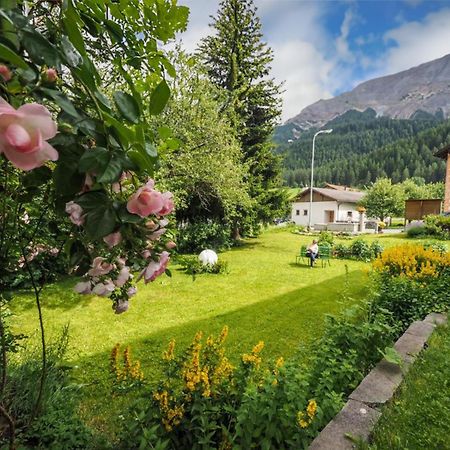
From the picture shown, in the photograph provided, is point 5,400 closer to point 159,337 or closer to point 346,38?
point 159,337

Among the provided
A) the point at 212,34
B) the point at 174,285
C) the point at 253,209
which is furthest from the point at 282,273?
the point at 212,34

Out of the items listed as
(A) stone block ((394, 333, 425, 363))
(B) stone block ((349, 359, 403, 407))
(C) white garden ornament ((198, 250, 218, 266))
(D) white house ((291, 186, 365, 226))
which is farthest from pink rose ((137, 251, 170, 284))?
(D) white house ((291, 186, 365, 226))

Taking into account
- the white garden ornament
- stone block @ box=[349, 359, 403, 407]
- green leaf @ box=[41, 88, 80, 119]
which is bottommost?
the white garden ornament

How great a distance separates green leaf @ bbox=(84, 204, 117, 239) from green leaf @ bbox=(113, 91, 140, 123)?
227 millimetres

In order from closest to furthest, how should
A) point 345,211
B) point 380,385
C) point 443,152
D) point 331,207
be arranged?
point 380,385
point 443,152
point 331,207
point 345,211

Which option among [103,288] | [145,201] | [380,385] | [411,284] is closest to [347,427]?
[380,385]

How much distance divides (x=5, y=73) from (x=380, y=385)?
11.8ft

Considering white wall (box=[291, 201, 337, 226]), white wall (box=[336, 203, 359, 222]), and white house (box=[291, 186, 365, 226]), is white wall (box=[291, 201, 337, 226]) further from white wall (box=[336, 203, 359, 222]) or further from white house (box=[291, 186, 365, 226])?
white wall (box=[336, 203, 359, 222])

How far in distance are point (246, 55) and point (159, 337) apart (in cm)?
1753

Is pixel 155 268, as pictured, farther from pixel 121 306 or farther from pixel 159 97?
pixel 121 306

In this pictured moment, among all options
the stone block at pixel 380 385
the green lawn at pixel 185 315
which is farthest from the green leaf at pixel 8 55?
the green lawn at pixel 185 315

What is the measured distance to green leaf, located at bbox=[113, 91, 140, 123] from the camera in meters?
0.77

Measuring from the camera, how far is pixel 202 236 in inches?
621

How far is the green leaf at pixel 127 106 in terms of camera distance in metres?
0.77
